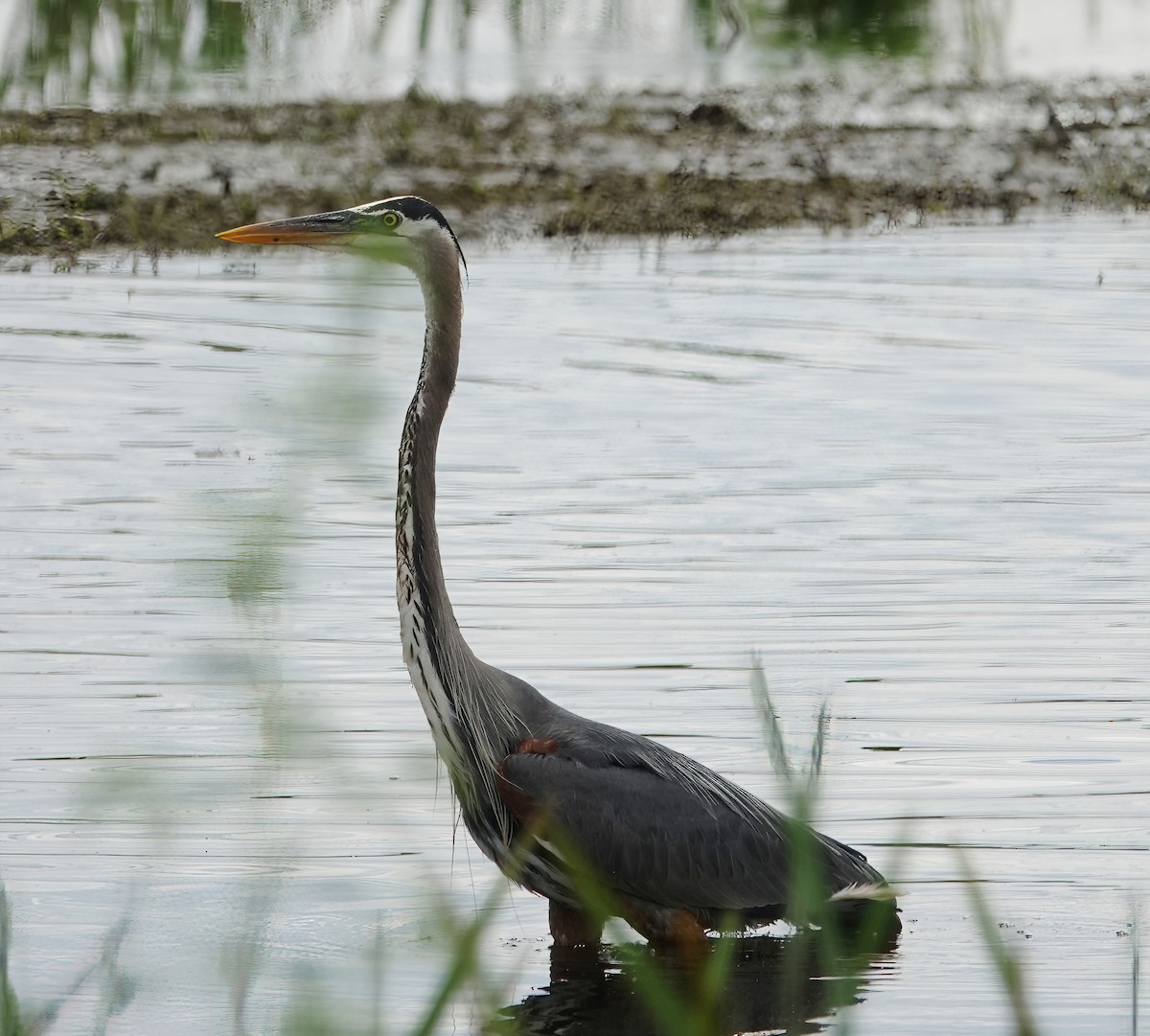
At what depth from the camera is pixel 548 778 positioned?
4566mm

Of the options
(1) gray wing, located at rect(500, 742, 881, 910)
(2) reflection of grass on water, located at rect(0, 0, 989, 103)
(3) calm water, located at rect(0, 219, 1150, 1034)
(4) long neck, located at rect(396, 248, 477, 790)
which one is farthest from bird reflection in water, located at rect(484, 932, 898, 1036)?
(2) reflection of grass on water, located at rect(0, 0, 989, 103)

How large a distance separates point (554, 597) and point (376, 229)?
3.17 meters

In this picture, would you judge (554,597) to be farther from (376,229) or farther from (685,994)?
(376,229)

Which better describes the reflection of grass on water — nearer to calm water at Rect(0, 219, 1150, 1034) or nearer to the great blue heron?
calm water at Rect(0, 219, 1150, 1034)

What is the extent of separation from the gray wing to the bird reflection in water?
0.16 m

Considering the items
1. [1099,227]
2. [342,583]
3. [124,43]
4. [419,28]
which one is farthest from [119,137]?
[342,583]

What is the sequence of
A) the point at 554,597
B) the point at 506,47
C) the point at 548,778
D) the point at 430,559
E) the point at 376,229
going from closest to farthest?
the point at 376,229
the point at 430,559
the point at 548,778
the point at 554,597
the point at 506,47

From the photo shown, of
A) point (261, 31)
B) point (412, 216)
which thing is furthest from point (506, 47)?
point (412, 216)

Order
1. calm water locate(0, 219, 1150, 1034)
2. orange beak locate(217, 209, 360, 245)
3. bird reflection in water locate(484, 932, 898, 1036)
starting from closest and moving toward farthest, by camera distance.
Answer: calm water locate(0, 219, 1150, 1034), orange beak locate(217, 209, 360, 245), bird reflection in water locate(484, 932, 898, 1036)

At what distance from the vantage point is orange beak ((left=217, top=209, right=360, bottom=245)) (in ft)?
14.1

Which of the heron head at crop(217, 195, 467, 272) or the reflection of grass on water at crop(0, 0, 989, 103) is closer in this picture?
the heron head at crop(217, 195, 467, 272)

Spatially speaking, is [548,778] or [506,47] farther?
[506,47]

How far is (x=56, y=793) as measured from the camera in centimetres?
548

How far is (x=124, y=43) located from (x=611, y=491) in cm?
746
